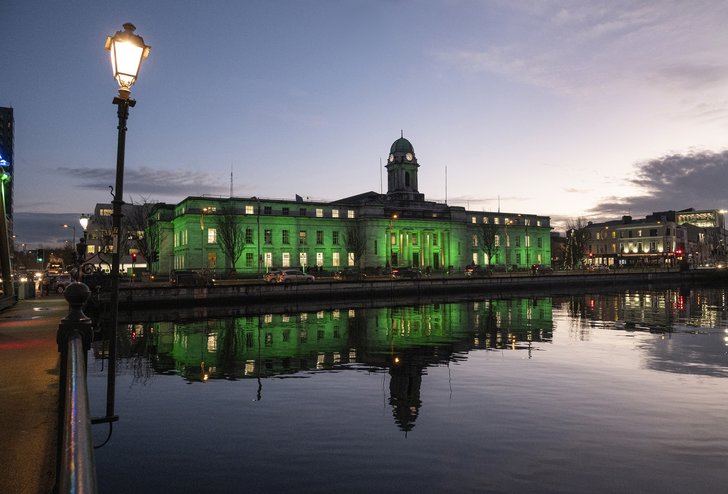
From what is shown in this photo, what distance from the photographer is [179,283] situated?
5528 centimetres

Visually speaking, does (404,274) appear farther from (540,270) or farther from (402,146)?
(402,146)

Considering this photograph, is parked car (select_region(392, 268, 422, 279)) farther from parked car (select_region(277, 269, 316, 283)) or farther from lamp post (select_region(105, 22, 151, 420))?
lamp post (select_region(105, 22, 151, 420))

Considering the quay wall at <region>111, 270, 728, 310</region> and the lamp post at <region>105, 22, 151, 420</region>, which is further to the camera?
the quay wall at <region>111, 270, 728, 310</region>

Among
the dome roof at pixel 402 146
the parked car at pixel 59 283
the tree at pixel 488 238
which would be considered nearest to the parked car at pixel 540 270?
the tree at pixel 488 238

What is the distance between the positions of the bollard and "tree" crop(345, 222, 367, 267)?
290 ft

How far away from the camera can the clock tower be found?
11456 cm

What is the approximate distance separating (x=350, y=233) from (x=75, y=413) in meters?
94.0

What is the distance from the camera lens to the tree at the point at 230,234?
80.9 meters

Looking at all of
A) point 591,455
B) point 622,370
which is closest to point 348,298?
point 622,370

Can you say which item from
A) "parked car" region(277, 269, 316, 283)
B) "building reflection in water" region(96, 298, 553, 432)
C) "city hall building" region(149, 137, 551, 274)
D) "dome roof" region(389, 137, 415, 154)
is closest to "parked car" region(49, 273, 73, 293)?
"building reflection in water" region(96, 298, 553, 432)

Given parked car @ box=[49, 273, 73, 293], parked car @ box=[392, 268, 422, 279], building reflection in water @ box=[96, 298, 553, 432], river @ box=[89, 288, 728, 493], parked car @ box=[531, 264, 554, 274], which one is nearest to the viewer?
river @ box=[89, 288, 728, 493]

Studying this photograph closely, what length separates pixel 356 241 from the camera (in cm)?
9600

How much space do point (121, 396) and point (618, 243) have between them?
15756 centimetres

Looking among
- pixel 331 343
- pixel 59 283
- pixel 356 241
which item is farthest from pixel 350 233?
pixel 331 343
